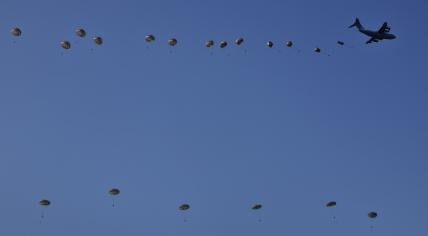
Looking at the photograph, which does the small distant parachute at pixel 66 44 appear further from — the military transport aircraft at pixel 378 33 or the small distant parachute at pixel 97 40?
the military transport aircraft at pixel 378 33

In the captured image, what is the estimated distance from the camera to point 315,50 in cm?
6384

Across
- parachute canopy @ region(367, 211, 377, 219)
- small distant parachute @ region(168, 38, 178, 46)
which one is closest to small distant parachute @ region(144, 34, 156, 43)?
small distant parachute @ region(168, 38, 178, 46)

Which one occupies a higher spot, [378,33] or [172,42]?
[378,33]

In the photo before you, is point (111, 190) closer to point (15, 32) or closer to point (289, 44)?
point (15, 32)

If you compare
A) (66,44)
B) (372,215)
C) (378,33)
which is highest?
(378,33)

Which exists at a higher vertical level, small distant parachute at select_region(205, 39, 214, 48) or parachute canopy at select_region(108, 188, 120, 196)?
small distant parachute at select_region(205, 39, 214, 48)

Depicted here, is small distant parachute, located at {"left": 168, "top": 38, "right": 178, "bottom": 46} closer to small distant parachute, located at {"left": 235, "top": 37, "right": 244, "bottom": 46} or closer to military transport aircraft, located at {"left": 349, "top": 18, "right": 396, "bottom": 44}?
small distant parachute, located at {"left": 235, "top": 37, "right": 244, "bottom": 46}

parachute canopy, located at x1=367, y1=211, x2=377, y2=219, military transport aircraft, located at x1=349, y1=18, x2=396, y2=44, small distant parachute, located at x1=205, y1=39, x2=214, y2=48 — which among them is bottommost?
parachute canopy, located at x1=367, y1=211, x2=377, y2=219

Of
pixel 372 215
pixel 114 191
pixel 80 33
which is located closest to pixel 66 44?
Answer: pixel 80 33

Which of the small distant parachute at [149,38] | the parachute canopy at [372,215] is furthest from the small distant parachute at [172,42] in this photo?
the parachute canopy at [372,215]

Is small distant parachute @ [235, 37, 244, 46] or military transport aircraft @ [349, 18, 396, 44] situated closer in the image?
small distant parachute @ [235, 37, 244, 46]

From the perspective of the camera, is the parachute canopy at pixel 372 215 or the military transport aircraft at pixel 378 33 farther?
the military transport aircraft at pixel 378 33

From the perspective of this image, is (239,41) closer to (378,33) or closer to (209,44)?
(209,44)

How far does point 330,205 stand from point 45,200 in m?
27.1
